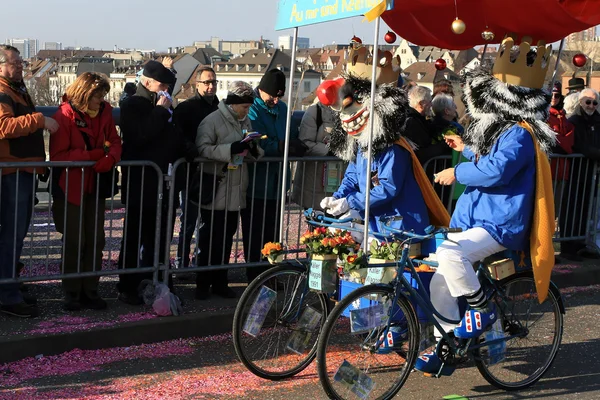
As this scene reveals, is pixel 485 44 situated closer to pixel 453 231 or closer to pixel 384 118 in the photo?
pixel 384 118

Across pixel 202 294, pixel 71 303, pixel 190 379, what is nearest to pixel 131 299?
pixel 71 303

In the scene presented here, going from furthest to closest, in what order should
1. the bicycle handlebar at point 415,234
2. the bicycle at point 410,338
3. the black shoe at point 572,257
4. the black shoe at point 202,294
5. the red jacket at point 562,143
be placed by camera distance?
the black shoe at point 572,257 < the red jacket at point 562,143 < the black shoe at point 202,294 < the bicycle handlebar at point 415,234 < the bicycle at point 410,338

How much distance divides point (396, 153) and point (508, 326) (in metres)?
1.37

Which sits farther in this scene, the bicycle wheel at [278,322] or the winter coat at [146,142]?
the winter coat at [146,142]

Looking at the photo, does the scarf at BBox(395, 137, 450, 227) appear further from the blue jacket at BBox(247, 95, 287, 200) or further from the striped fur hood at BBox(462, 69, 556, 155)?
the blue jacket at BBox(247, 95, 287, 200)

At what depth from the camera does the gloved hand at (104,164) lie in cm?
661

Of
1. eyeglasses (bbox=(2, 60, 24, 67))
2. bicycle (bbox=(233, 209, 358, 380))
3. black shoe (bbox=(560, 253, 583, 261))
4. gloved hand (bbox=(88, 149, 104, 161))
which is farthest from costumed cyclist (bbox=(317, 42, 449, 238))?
black shoe (bbox=(560, 253, 583, 261))

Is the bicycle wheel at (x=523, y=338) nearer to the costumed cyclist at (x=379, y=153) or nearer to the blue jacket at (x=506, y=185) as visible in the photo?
the blue jacket at (x=506, y=185)

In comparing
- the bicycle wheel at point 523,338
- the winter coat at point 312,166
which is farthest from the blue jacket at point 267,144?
the bicycle wheel at point 523,338

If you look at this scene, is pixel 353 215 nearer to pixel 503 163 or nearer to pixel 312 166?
pixel 503 163

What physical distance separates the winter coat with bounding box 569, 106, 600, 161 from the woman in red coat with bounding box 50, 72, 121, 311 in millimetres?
5049

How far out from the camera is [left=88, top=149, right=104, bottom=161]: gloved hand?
664cm

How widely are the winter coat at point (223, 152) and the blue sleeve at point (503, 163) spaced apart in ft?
7.28

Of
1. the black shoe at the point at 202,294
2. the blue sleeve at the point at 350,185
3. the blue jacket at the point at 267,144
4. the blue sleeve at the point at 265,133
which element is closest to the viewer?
the blue sleeve at the point at 350,185
